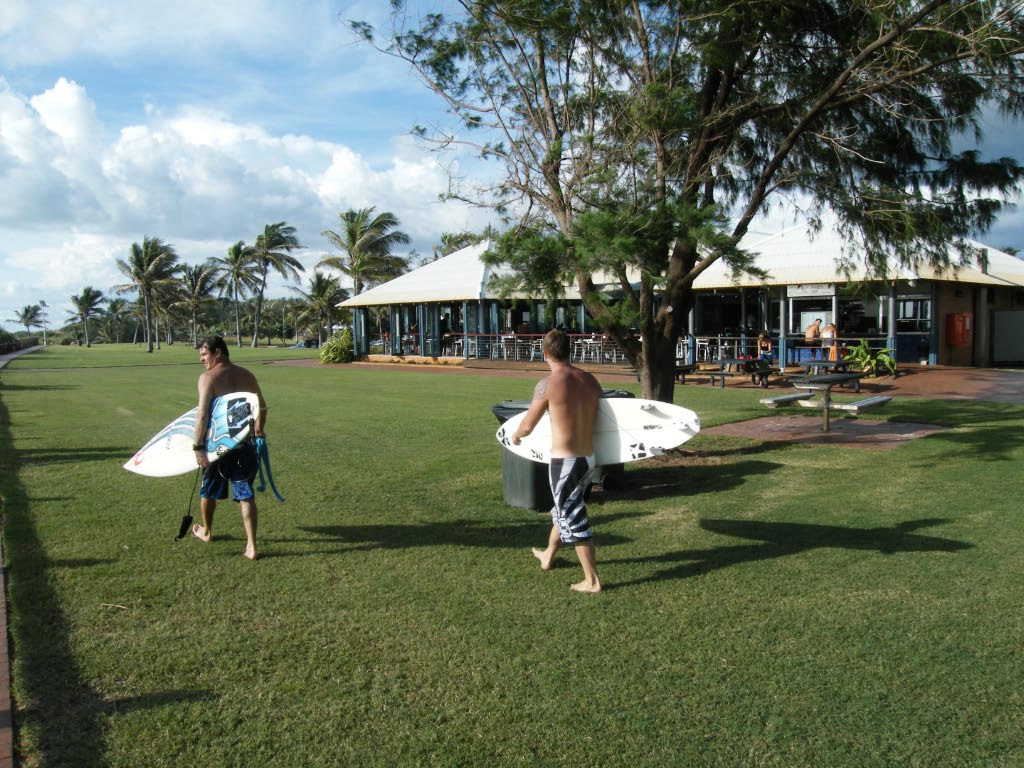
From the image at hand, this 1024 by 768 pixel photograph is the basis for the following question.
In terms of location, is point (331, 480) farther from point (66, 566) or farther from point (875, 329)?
point (875, 329)

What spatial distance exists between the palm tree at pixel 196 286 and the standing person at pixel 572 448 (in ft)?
219

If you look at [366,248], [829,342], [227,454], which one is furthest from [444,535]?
[366,248]

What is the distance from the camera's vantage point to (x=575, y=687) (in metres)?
3.94

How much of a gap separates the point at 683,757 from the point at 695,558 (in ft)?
8.89

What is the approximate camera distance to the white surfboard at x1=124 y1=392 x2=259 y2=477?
19.1 ft

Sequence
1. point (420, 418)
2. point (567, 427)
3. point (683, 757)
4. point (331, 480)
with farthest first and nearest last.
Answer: point (420, 418)
point (331, 480)
point (567, 427)
point (683, 757)

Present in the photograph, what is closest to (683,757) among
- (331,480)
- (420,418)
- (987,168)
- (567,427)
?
(567,427)

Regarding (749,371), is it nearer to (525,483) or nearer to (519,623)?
(525,483)

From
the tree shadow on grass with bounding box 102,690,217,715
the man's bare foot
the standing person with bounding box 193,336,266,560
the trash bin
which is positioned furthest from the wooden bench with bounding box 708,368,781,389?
the tree shadow on grass with bounding box 102,690,217,715

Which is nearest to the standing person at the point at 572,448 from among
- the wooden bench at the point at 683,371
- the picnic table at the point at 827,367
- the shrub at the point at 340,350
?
the wooden bench at the point at 683,371

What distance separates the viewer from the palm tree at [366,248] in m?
48.7

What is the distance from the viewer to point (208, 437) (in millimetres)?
5918

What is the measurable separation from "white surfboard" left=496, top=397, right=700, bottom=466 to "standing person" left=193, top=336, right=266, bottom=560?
1843 millimetres

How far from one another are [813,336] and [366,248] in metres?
33.4
